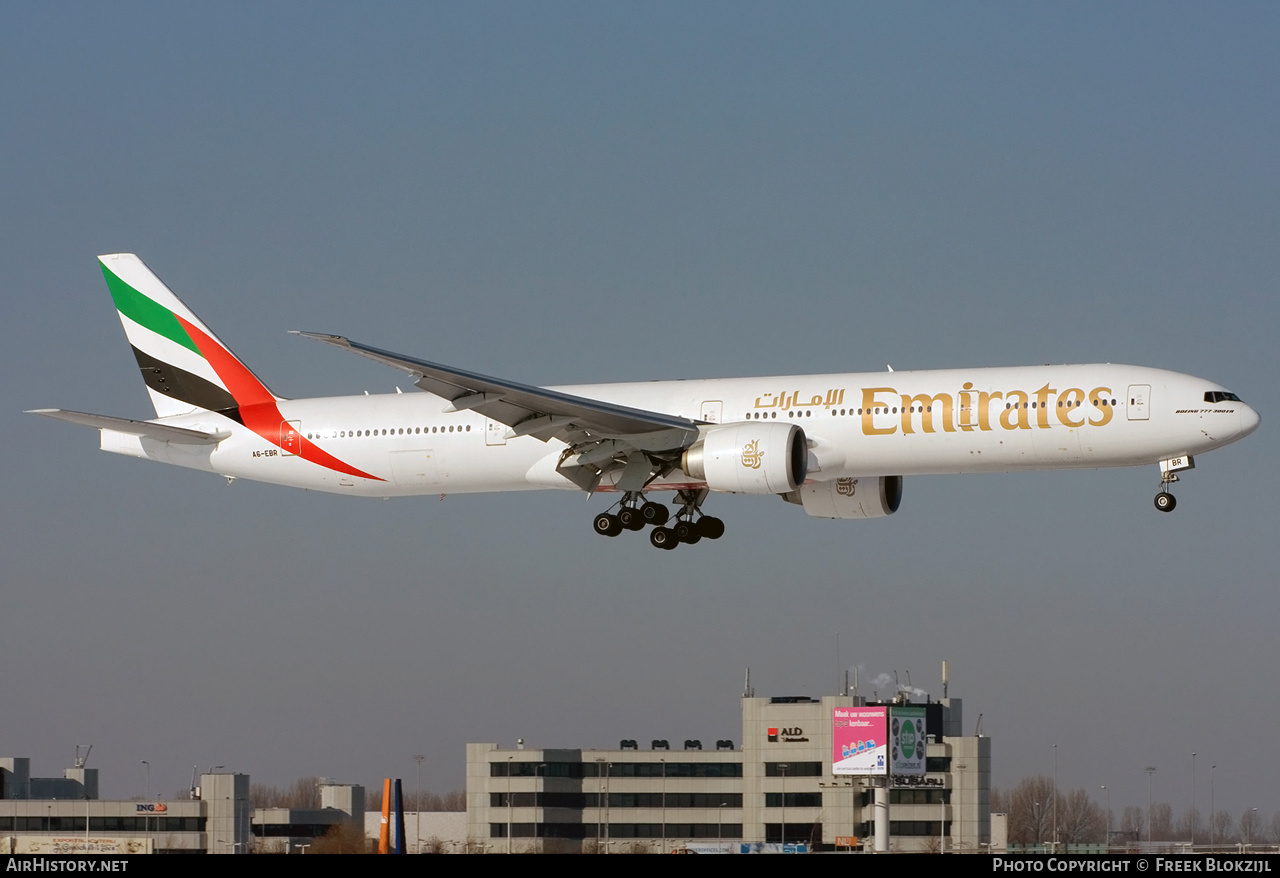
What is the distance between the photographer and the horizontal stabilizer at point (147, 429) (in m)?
50.5

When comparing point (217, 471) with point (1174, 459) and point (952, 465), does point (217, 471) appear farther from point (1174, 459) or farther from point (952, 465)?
point (1174, 459)

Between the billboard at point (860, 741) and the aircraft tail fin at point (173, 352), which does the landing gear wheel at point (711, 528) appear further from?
the billboard at point (860, 741)

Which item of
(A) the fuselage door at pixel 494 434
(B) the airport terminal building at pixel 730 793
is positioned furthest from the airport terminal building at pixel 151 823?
Result: (A) the fuselage door at pixel 494 434

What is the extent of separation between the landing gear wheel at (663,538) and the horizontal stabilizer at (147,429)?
1400cm

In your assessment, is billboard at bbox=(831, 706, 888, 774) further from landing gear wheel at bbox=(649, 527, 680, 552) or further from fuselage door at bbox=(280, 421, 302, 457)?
fuselage door at bbox=(280, 421, 302, 457)

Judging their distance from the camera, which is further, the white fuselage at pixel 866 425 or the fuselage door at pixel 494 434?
the fuselage door at pixel 494 434

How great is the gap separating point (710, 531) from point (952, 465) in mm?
8736

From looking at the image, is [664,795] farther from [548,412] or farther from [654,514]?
[548,412]

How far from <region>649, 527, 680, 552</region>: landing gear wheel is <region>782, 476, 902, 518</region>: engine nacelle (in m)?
3.86

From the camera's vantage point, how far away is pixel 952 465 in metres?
46.3

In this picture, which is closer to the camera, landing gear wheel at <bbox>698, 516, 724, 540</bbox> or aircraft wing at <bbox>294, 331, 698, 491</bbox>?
aircraft wing at <bbox>294, 331, 698, 491</bbox>

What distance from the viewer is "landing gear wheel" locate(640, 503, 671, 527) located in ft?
168

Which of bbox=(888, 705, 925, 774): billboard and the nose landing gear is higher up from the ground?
the nose landing gear

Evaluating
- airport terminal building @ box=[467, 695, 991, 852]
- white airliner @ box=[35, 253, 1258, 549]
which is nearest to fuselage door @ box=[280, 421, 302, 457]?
white airliner @ box=[35, 253, 1258, 549]
